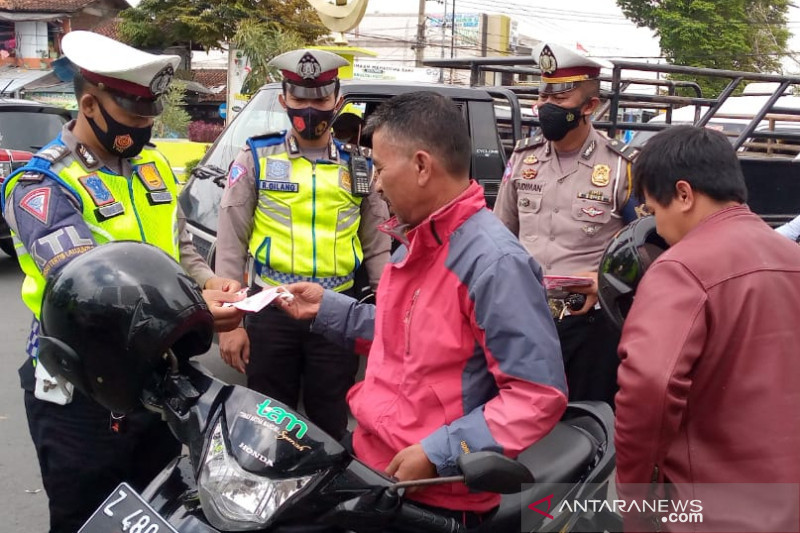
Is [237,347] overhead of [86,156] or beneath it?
beneath

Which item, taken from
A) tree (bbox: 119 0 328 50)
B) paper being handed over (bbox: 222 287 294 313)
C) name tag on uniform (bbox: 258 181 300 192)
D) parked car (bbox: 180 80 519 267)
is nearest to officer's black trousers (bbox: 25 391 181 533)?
paper being handed over (bbox: 222 287 294 313)

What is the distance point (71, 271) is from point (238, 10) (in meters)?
26.3

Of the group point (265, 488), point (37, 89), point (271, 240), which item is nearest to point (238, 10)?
point (37, 89)

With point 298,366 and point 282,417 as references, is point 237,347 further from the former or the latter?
point 282,417

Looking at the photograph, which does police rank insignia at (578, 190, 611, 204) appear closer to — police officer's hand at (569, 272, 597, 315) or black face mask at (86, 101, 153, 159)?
police officer's hand at (569, 272, 597, 315)

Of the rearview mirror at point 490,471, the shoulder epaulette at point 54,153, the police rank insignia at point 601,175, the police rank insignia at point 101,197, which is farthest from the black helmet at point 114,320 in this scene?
the police rank insignia at point 601,175

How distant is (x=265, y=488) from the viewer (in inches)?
58.7

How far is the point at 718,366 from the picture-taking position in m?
1.68

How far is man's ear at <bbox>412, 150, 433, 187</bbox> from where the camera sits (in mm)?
1822

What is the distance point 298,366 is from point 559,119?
1.52m

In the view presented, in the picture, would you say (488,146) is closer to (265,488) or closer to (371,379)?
(371,379)

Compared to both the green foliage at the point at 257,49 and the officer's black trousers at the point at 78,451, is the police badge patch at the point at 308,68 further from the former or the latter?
the green foliage at the point at 257,49

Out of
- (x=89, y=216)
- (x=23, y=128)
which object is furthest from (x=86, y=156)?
(x=23, y=128)

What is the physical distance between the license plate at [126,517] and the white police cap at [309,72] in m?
1.90
